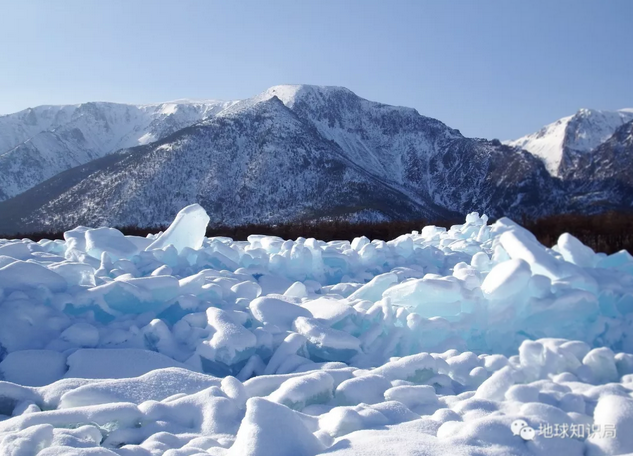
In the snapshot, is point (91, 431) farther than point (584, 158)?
No

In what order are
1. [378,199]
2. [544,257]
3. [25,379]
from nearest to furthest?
[25,379] < [544,257] < [378,199]

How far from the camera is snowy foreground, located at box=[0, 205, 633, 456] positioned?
122 inches

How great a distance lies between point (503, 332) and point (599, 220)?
12.9 metres

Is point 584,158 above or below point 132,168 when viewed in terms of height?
above

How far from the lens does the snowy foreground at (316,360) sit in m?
3.09

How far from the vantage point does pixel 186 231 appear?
9734 millimetres

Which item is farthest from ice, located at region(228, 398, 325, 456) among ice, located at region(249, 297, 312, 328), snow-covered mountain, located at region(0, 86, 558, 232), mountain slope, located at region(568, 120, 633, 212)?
mountain slope, located at region(568, 120, 633, 212)

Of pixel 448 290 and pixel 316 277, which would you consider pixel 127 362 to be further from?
pixel 316 277

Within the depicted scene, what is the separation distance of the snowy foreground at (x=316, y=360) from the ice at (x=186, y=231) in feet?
2.91

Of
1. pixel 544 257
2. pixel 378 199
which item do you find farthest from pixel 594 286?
pixel 378 199

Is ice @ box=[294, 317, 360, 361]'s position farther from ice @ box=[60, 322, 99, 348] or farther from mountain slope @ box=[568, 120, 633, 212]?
mountain slope @ box=[568, 120, 633, 212]

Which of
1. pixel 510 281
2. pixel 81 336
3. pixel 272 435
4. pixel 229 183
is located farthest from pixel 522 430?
pixel 229 183

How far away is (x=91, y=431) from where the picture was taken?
10.6 ft

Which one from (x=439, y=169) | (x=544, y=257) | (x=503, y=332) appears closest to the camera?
(x=503, y=332)
